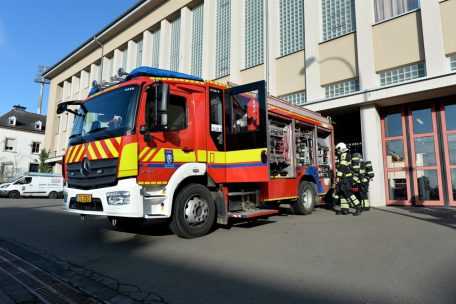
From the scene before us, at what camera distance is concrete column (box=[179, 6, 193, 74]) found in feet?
65.3

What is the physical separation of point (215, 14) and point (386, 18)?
9.83 meters

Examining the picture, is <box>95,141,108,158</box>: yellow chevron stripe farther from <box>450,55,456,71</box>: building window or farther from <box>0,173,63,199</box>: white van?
<box>0,173,63,199</box>: white van

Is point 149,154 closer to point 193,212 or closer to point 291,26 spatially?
point 193,212

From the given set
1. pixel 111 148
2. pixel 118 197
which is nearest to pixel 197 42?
pixel 111 148

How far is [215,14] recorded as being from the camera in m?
18.5

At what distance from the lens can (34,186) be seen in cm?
2389

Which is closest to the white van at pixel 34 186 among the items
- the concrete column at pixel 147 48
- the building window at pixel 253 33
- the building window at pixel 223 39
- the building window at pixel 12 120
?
the concrete column at pixel 147 48

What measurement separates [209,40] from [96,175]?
14857mm

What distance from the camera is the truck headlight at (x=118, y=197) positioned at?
193 inches

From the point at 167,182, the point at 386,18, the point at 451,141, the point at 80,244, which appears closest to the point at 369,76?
the point at 386,18

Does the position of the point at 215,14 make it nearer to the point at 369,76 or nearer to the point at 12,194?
the point at 369,76

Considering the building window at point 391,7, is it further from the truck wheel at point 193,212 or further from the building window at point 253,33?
the truck wheel at point 193,212

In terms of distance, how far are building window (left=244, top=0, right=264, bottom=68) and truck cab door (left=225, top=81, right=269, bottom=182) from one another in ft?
32.4

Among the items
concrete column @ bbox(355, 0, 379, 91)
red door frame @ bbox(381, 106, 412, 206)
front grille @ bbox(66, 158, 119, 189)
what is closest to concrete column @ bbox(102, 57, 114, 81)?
concrete column @ bbox(355, 0, 379, 91)
